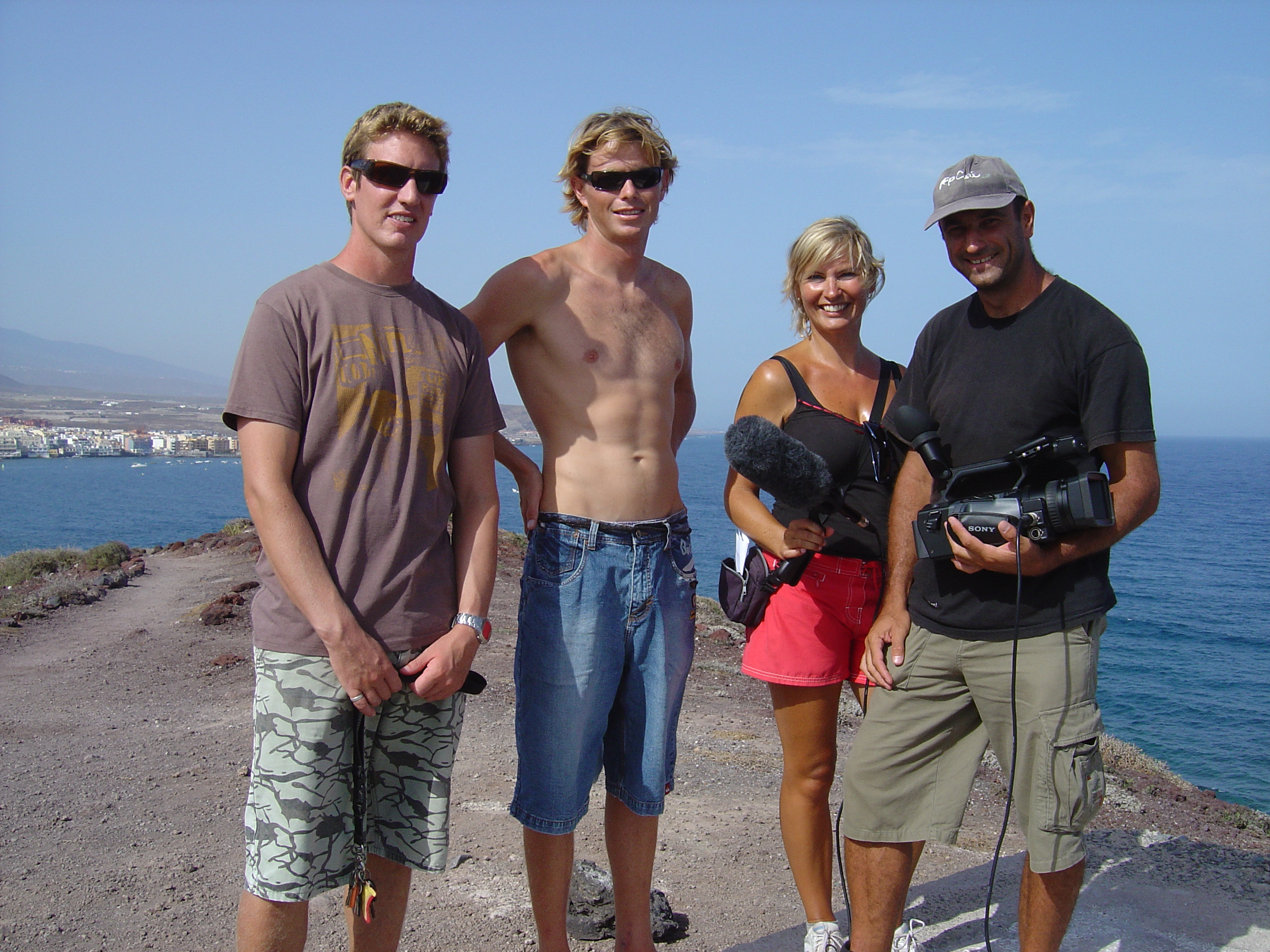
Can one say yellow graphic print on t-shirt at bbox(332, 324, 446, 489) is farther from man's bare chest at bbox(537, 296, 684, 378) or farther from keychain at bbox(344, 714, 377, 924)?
keychain at bbox(344, 714, 377, 924)

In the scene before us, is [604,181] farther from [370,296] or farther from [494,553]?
[494,553]

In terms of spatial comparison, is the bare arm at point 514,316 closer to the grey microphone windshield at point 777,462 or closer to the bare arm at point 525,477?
the bare arm at point 525,477

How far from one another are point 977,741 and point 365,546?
2.08m

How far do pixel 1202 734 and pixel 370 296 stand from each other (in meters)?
25.5

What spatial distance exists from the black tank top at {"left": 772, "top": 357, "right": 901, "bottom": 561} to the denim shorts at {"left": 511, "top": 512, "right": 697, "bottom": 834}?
2.01 ft

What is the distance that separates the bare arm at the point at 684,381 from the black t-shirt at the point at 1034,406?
1021 millimetres

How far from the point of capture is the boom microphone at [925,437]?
302cm

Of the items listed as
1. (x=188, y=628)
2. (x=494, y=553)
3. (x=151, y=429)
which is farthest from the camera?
(x=151, y=429)

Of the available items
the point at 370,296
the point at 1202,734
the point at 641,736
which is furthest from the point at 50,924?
the point at 1202,734

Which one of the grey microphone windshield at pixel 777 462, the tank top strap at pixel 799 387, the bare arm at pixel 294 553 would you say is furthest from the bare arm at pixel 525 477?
the tank top strap at pixel 799 387

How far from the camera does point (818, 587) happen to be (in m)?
3.53

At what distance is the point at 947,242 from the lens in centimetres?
312

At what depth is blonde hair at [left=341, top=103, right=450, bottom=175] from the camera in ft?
9.34

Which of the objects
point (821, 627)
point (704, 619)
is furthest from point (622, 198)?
point (704, 619)
